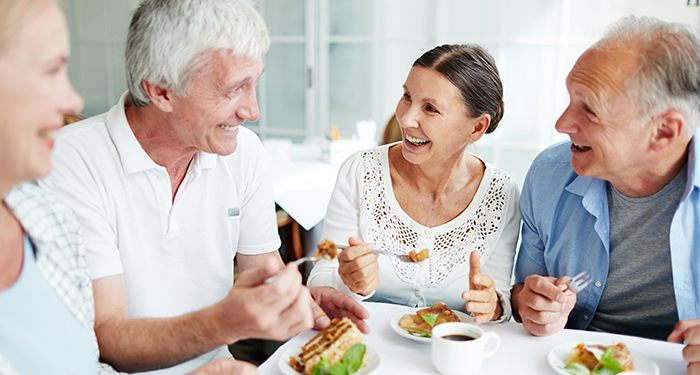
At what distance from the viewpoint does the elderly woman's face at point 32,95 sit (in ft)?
2.51

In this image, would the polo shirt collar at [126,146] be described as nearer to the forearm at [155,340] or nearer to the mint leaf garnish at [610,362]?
the forearm at [155,340]

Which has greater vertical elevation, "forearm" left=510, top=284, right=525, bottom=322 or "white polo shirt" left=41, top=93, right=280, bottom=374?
"white polo shirt" left=41, top=93, right=280, bottom=374

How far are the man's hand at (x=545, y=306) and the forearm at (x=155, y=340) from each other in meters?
0.71

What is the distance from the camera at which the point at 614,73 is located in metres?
1.31

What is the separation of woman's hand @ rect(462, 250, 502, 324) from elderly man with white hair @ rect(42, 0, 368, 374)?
0.27 meters

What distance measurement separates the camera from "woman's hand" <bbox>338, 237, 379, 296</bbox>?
1.40 metres

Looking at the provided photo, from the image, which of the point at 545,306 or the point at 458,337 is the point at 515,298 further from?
the point at 458,337

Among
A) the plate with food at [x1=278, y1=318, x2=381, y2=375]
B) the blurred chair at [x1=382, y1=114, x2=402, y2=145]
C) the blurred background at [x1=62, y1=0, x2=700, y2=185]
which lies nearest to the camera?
the plate with food at [x1=278, y1=318, x2=381, y2=375]

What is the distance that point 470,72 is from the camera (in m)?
1.72

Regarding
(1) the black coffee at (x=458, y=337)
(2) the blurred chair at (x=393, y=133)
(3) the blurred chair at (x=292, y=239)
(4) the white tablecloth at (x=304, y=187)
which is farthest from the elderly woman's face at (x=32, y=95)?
(2) the blurred chair at (x=393, y=133)

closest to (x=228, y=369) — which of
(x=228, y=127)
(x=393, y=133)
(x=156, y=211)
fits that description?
(x=156, y=211)

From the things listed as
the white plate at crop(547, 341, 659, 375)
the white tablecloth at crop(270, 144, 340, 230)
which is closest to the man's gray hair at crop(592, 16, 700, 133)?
the white plate at crop(547, 341, 659, 375)

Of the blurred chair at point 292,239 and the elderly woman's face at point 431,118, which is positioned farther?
the blurred chair at point 292,239

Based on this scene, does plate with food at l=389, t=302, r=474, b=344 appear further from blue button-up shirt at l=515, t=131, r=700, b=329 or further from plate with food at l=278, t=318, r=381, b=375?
blue button-up shirt at l=515, t=131, r=700, b=329
